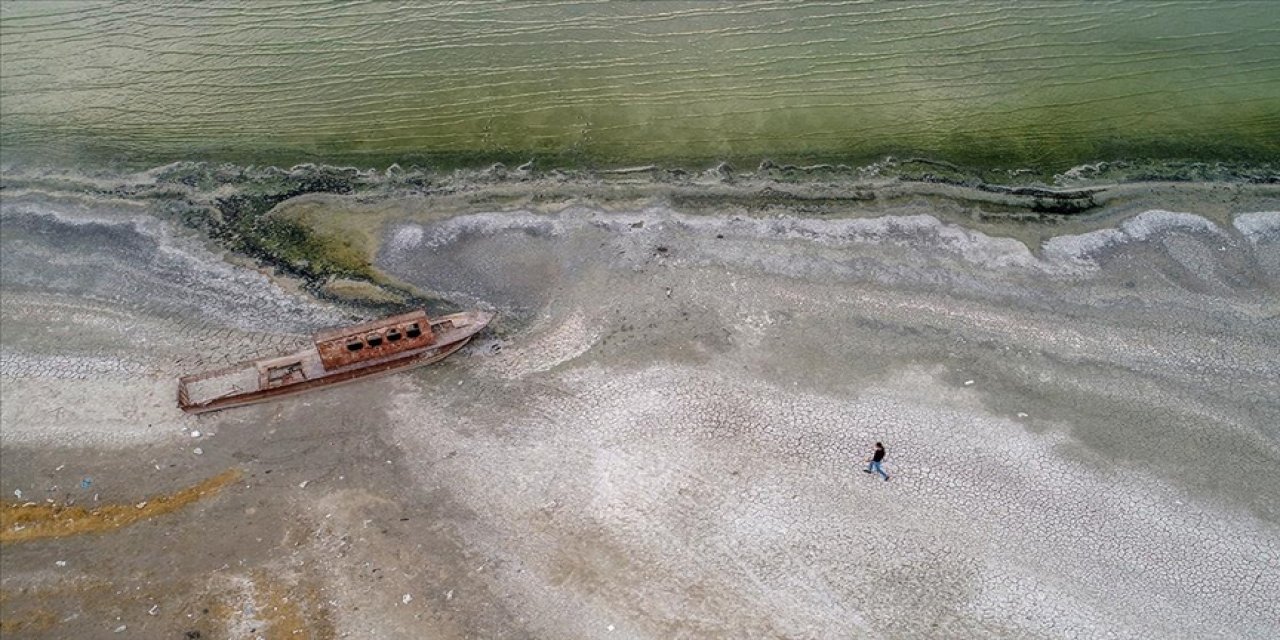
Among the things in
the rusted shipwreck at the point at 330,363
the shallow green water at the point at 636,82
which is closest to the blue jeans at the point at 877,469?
the rusted shipwreck at the point at 330,363

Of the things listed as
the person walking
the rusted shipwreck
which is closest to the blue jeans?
the person walking

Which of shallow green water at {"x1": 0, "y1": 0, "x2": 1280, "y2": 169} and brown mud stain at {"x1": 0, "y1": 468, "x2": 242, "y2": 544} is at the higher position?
shallow green water at {"x1": 0, "y1": 0, "x2": 1280, "y2": 169}

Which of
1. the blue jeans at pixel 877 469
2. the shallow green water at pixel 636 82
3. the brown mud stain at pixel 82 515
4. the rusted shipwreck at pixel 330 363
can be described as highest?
the shallow green water at pixel 636 82

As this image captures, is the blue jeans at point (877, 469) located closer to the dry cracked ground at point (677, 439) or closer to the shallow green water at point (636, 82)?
the dry cracked ground at point (677, 439)

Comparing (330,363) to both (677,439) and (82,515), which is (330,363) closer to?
(82,515)

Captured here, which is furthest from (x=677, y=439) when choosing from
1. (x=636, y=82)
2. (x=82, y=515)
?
(x=636, y=82)

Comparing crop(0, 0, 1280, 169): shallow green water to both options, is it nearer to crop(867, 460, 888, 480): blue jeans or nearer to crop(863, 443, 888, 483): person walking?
crop(863, 443, 888, 483): person walking

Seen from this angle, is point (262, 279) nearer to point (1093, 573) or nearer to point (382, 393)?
point (382, 393)
